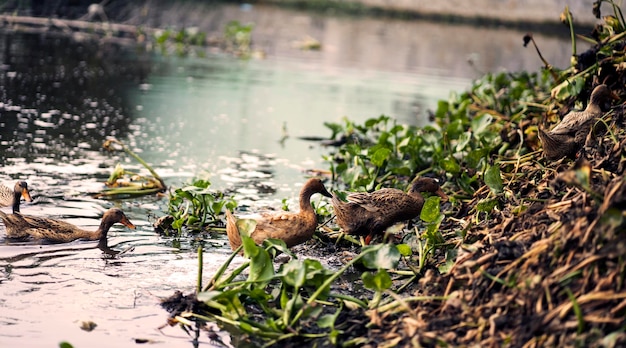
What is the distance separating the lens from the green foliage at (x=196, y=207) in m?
6.58

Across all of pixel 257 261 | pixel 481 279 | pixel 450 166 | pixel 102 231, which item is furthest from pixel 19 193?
pixel 481 279

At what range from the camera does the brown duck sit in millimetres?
6221

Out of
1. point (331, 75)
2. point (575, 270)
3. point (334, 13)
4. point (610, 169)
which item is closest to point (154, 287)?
point (575, 270)

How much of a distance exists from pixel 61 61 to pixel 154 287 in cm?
1110

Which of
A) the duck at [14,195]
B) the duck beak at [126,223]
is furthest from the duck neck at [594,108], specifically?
the duck at [14,195]

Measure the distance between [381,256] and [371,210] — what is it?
56.1 inches

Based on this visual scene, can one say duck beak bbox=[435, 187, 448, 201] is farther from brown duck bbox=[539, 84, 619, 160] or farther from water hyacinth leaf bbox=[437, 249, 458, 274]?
water hyacinth leaf bbox=[437, 249, 458, 274]

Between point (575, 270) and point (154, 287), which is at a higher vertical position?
point (575, 270)

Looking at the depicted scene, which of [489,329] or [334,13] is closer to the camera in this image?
[489,329]

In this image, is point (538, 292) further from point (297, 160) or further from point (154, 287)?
point (297, 160)

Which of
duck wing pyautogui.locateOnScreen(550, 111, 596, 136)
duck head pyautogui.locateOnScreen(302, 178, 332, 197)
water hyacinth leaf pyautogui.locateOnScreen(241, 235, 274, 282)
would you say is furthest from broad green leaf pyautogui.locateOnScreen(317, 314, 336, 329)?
duck wing pyautogui.locateOnScreen(550, 111, 596, 136)

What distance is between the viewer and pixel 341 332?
4488 millimetres

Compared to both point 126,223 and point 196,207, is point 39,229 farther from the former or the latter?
point 196,207

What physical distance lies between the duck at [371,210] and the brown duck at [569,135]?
1.07 meters
